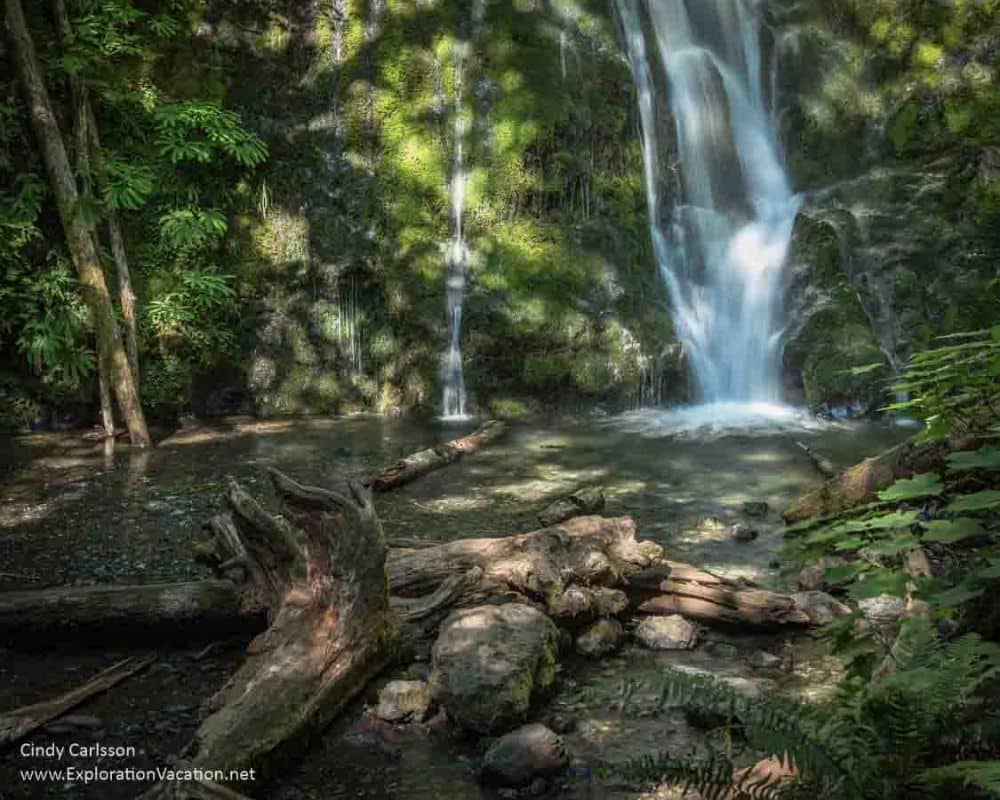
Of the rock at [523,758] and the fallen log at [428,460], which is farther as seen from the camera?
the fallen log at [428,460]

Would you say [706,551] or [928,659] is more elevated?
[928,659]

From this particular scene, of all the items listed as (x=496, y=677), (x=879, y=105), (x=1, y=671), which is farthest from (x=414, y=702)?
(x=879, y=105)

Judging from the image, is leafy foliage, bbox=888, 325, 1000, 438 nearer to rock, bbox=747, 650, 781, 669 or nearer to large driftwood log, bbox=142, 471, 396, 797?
rock, bbox=747, 650, 781, 669

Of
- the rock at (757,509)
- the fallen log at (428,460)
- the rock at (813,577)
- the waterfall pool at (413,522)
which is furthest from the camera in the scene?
the fallen log at (428,460)

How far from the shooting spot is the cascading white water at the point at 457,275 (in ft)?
39.2

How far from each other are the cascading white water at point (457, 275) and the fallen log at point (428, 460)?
147cm

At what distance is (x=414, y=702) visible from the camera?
3904 mm

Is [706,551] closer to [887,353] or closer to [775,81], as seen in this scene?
[887,353]

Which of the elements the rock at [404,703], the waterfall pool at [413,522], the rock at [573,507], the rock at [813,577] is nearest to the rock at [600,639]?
the waterfall pool at [413,522]

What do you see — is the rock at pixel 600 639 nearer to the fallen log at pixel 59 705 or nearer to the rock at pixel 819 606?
the rock at pixel 819 606

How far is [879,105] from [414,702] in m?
13.3

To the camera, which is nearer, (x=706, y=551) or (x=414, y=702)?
(x=414, y=702)

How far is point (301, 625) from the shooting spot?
4008mm

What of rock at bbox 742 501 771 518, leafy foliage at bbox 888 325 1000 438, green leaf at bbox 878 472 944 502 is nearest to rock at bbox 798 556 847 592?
rock at bbox 742 501 771 518
